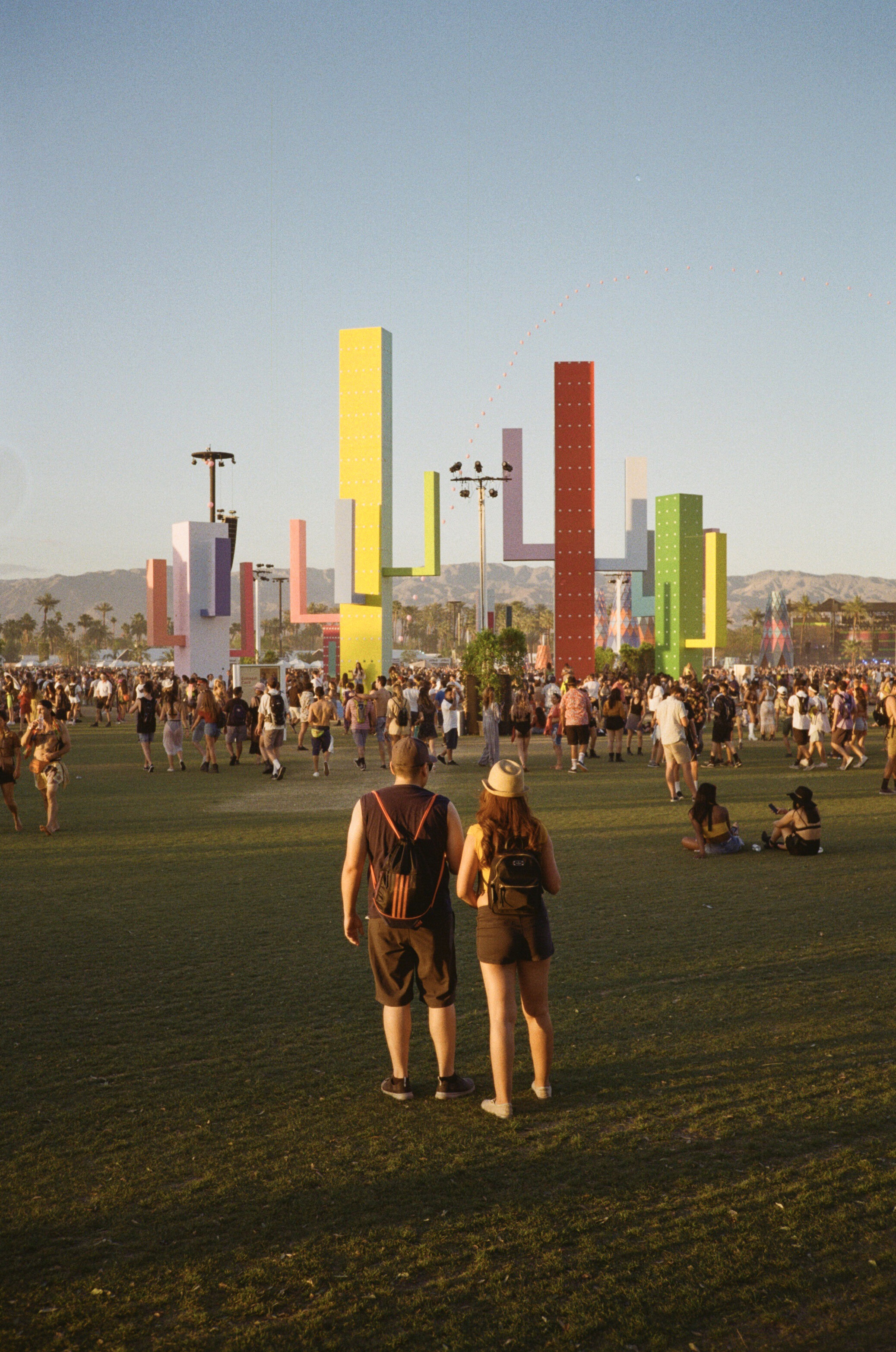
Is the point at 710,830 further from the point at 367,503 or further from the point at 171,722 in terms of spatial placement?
the point at 367,503

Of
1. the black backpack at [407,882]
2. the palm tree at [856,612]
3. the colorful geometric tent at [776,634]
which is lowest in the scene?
the black backpack at [407,882]

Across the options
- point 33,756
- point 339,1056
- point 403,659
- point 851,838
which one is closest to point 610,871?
point 851,838

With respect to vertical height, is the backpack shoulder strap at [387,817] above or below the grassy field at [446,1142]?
above

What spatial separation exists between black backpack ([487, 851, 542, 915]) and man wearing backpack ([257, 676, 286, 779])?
13844 millimetres

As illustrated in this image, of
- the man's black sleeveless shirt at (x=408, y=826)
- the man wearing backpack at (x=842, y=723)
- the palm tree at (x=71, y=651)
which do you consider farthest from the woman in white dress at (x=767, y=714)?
the palm tree at (x=71, y=651)

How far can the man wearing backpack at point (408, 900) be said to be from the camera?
4.68m

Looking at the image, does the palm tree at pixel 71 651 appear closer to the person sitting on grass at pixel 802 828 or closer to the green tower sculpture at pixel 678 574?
the green tower sculpture at pixel 678 574

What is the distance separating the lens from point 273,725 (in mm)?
18672

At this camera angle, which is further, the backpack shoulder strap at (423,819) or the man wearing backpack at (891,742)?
the man wearing backpack at (891,742)

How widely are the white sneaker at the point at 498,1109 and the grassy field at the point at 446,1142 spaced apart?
2.2 inches

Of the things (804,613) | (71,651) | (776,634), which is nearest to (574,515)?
(776,634)

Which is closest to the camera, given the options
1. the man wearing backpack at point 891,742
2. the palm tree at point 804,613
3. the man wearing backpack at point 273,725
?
the man wearing backpack at point 891,742

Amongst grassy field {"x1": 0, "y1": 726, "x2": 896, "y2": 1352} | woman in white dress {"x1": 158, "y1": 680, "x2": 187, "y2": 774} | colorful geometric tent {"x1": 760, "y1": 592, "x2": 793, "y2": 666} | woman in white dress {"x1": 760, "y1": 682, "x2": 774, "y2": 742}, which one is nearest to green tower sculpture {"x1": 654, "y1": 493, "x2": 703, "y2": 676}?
woman in white dress {"x1": 760, "y1": 682, "x2": 774, "y2": 742}

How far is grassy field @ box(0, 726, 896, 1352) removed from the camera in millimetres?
3318
